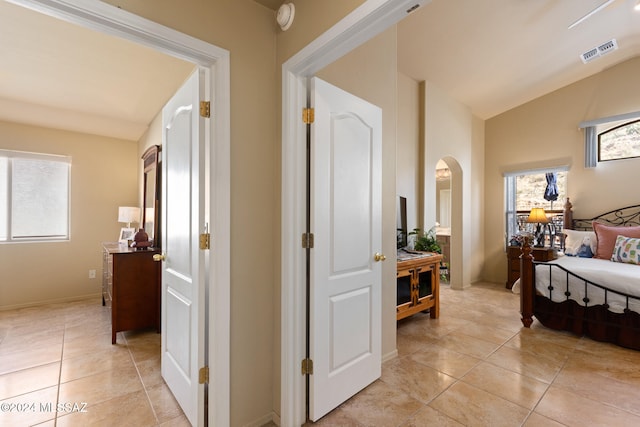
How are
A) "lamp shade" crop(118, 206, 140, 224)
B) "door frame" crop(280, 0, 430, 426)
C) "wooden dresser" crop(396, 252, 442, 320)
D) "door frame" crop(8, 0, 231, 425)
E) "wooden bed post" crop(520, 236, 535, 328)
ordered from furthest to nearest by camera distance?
"lamp shade" crop(118, 206, 140, 224) → "wooden bed post" crop(520, 236, 535, 328) → "wooden dresser" crop(396, 252, 442, 320) → "door frame" crop(280, 0, 430, 426) → "door frame" crop(8, 0, 231, 425)

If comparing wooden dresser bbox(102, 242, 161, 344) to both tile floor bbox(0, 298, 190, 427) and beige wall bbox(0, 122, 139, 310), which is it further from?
beige wall bbox(0, 122, 139, 310)

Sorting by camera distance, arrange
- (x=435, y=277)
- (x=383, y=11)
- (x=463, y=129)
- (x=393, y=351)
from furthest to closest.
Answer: (x=463, y=129) < (x=435, y=277) < (x=393, y=351) < (x=383, y=11)

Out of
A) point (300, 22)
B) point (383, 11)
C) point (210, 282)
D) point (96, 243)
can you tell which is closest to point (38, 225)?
point (96, 243)

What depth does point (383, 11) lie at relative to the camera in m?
1.16

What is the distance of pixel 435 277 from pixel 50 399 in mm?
3698

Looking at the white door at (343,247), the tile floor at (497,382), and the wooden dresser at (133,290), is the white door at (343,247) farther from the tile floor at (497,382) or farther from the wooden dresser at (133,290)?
the wooden dresser at (133,290)

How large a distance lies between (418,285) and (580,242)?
9.16 feet

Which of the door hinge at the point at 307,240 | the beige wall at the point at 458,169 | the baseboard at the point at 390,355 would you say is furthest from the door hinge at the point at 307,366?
the beige wall at the point at 458,169

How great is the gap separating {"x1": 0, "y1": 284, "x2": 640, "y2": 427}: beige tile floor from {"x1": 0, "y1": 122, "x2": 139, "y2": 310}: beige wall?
672 mm

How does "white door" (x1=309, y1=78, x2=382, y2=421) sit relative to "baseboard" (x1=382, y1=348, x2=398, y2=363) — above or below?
above

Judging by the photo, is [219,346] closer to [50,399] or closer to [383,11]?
[50,399]

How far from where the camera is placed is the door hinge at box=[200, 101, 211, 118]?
63.5 inches

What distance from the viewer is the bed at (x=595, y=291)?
9.09ft

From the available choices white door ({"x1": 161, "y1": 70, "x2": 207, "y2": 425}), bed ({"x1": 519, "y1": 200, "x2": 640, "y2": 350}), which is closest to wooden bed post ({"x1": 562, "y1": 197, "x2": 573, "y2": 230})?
bed ({"x1": 519, "y1": 200, "x2": 640, "y2": 350})
